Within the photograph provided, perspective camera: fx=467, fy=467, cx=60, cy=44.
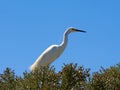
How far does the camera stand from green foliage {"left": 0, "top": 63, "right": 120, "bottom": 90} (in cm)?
1120

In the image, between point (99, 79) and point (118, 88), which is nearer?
point (99, 79)

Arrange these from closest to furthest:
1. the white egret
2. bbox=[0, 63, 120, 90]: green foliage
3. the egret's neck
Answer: bbox=[0, 63, 120, 90]: green foliage → the white egret → the egret's neck

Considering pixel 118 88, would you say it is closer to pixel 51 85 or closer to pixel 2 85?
pixel 51 85

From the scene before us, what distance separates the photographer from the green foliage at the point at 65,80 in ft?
36.8

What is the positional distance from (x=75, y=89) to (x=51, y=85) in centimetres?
90

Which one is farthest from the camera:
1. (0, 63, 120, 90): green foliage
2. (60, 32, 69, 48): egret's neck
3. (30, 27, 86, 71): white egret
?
(60, 32, 69, 48): egret's neck

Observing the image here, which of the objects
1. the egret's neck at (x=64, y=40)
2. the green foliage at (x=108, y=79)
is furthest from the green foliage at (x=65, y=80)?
the egret's neck at (x=64, y=40)

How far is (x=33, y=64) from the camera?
21.0 metres

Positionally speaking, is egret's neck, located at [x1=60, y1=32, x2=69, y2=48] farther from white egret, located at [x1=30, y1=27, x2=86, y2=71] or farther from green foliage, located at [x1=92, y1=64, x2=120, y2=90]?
green foliage, located at [x1=92, y1=64, x2=120, y2=90]

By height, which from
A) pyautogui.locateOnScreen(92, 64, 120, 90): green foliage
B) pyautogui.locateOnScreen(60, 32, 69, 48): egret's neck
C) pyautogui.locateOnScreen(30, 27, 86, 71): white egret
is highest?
pyautogui.locateOnScreen(60, 32, 69, 48): egret's neck

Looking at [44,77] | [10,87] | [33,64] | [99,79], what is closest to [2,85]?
[10,87]

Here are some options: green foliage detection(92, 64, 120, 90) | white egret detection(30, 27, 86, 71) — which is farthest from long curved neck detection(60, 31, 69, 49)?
green foliage detection(92, 64, 120, 90)

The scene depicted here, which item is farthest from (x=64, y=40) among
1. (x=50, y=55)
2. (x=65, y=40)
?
(x=50, y=55)

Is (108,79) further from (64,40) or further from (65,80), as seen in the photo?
(64,40)
